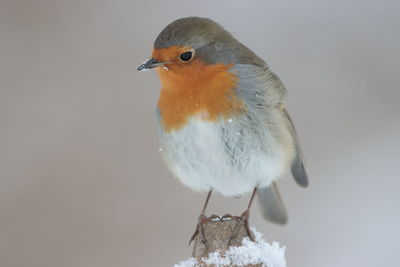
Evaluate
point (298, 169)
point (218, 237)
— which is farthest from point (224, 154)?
point (218, 237)

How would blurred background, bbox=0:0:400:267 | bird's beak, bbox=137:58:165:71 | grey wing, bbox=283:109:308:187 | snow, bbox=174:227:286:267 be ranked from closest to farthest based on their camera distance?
1. snow, bbox=174:227:286:267
2. bird's beak, bbox=137:58:165:71
3. grey wing, bbox=283:109:308:187
4. blurred background, bbox=0:0:400:267

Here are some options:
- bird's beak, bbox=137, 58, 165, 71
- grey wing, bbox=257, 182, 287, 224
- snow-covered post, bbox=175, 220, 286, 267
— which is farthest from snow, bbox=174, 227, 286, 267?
grey wing, bbox=257, 182, 287, 224

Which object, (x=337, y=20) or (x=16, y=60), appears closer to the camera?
(x=16, y=60)

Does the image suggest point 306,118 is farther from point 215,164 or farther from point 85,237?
point 215,164

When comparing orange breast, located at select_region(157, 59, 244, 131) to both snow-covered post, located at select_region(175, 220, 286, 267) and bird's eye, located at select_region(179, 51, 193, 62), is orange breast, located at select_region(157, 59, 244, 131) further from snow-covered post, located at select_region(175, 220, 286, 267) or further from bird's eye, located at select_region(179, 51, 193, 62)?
snow-covered post, located at select_region(175, 220, 286, 267)

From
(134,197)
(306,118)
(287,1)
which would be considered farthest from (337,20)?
(134,197)

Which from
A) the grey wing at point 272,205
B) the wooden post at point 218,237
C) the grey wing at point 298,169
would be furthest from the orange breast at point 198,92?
the wooden post at point 218,237

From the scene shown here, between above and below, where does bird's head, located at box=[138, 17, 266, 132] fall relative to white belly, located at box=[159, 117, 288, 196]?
above
